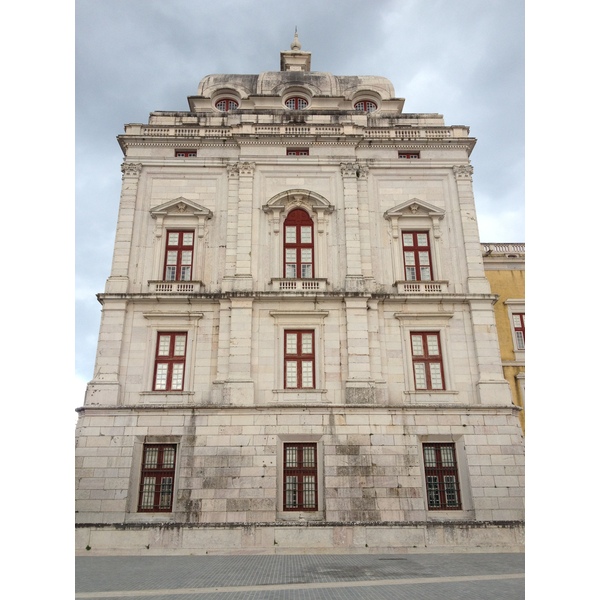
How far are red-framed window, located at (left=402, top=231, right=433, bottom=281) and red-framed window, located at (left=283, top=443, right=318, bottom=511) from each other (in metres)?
9.34

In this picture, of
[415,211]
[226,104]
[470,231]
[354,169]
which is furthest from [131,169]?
[470,231]

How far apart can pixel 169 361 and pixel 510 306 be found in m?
18.9

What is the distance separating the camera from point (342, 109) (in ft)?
95.7

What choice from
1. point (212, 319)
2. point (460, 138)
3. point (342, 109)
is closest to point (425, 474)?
point (212, 319)

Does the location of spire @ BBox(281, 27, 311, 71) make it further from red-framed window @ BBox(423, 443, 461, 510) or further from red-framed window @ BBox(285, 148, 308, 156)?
red-framed window @ BBox(423, 443, 461, 510)

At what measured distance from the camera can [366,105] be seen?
100ft

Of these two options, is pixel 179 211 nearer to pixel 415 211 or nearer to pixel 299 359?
pixel 299 359

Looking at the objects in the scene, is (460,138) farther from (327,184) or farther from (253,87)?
(253,87)

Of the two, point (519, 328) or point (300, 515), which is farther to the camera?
point (519, 328)

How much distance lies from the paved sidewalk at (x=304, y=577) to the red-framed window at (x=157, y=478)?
8.68 feet

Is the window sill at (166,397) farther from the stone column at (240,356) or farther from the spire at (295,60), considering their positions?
the spire at (295,60)

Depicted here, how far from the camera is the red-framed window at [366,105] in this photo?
30.4 m

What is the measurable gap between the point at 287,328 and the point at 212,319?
3.39 m

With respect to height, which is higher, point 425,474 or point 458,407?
point 458,407
